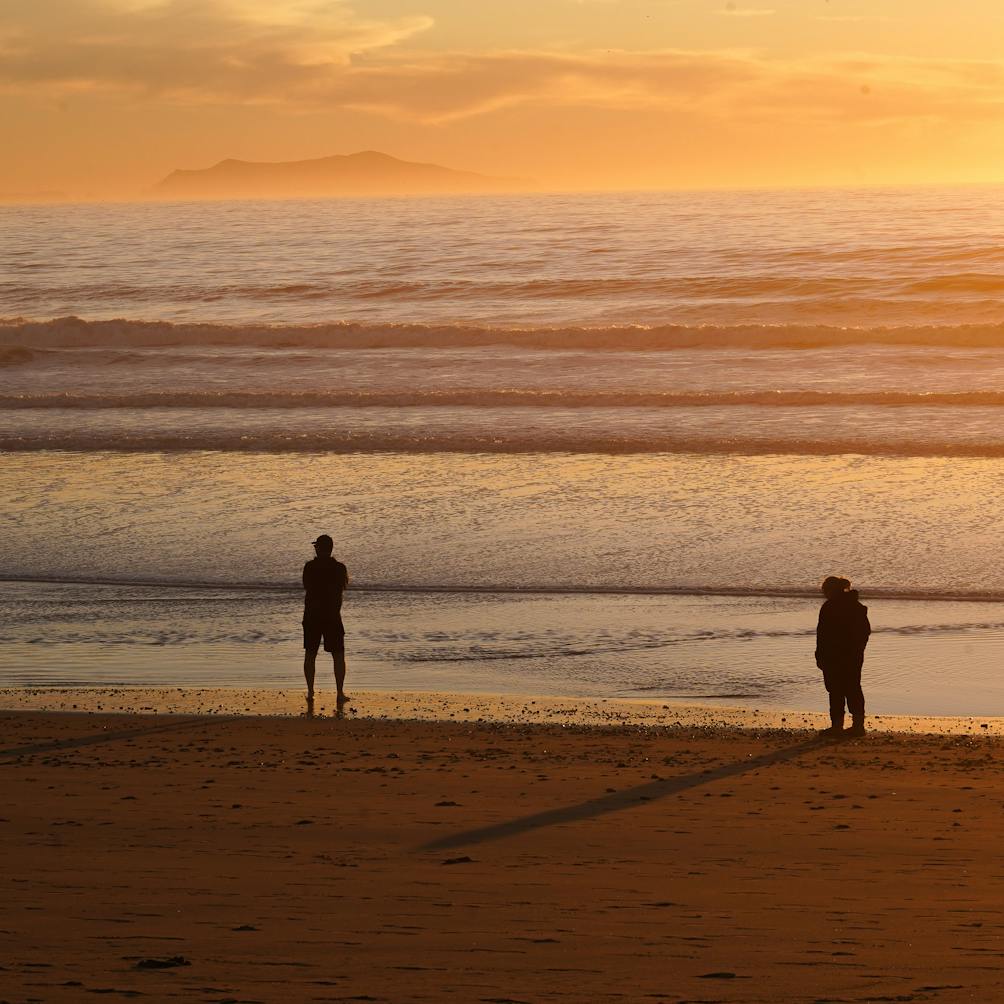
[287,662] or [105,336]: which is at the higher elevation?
[105,336]

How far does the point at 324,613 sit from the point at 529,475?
9835mm

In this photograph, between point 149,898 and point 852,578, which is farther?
point 852,578

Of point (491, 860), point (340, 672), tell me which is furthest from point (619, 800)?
point (340, 672)

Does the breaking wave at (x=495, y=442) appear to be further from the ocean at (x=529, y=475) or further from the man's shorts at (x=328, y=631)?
the man's shorts at (x=328, y=631)

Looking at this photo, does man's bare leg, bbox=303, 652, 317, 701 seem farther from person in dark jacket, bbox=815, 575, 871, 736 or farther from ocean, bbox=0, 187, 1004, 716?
person in dark jacket, bbox=815, 575, 871, 736

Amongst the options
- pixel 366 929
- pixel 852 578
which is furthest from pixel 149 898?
pixel 852 578

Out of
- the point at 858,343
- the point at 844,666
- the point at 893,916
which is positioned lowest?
the point at 893,916

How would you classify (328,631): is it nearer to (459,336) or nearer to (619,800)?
(619,800)

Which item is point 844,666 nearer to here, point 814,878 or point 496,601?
point 814,878

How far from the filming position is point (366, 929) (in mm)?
5523

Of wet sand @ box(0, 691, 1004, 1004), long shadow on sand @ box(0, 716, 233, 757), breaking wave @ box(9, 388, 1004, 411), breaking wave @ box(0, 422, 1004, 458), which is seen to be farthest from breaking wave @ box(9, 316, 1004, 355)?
long shadow on sand @ box(0, 716, 233, 757)

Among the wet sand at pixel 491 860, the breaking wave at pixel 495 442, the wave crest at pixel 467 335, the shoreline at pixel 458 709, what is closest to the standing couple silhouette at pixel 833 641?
the shoreline at pixel 458 709

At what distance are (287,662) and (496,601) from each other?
8.46 ft

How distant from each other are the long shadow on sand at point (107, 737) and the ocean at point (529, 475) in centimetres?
122
